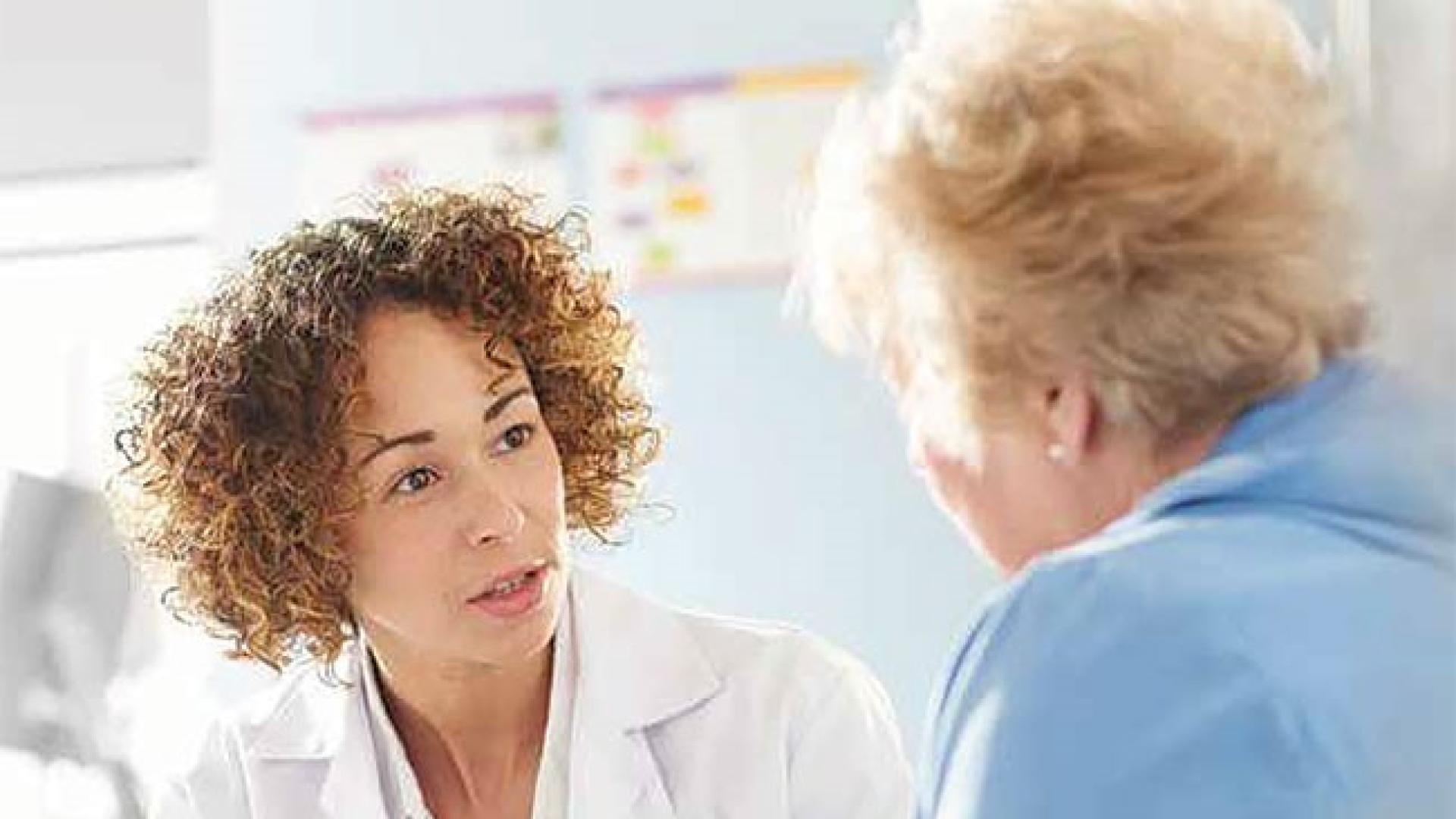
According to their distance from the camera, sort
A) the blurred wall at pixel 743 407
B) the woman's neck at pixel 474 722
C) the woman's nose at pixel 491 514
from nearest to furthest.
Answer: the woman's nose at pixel 491 514, the woman's neck at pixel 474 722, the blurred wall at pixel 743 407

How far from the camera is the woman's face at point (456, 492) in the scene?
177cm

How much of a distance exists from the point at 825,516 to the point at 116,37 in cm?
134

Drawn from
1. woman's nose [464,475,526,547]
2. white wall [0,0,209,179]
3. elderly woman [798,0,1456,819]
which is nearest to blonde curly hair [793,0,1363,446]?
elderly woman [798,0,1456,819]

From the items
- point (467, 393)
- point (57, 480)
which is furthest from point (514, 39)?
point (467, 393)

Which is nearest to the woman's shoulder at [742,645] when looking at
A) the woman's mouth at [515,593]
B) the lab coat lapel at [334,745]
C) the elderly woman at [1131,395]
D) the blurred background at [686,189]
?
the woman's mouth at [515,593]

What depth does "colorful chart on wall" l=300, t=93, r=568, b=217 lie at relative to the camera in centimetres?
294

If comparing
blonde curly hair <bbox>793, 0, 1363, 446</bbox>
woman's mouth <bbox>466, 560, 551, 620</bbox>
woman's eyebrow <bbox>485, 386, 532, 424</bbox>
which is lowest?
woman's mouth <bbox>466, 560, 551, 620</bbox>

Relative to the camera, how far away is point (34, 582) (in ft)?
11.0

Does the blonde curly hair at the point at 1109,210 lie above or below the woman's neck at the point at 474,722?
above

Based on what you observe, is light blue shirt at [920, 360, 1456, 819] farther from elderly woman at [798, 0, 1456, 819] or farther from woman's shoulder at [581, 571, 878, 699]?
woman's shoulder at [581, 571, 878, 699]

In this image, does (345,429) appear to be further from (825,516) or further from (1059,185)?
(825,516)

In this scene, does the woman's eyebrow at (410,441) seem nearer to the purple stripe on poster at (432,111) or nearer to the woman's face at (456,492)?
the woman's face at (456,492)

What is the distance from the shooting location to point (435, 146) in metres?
2.98

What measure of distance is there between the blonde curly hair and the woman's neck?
0.89 metres
